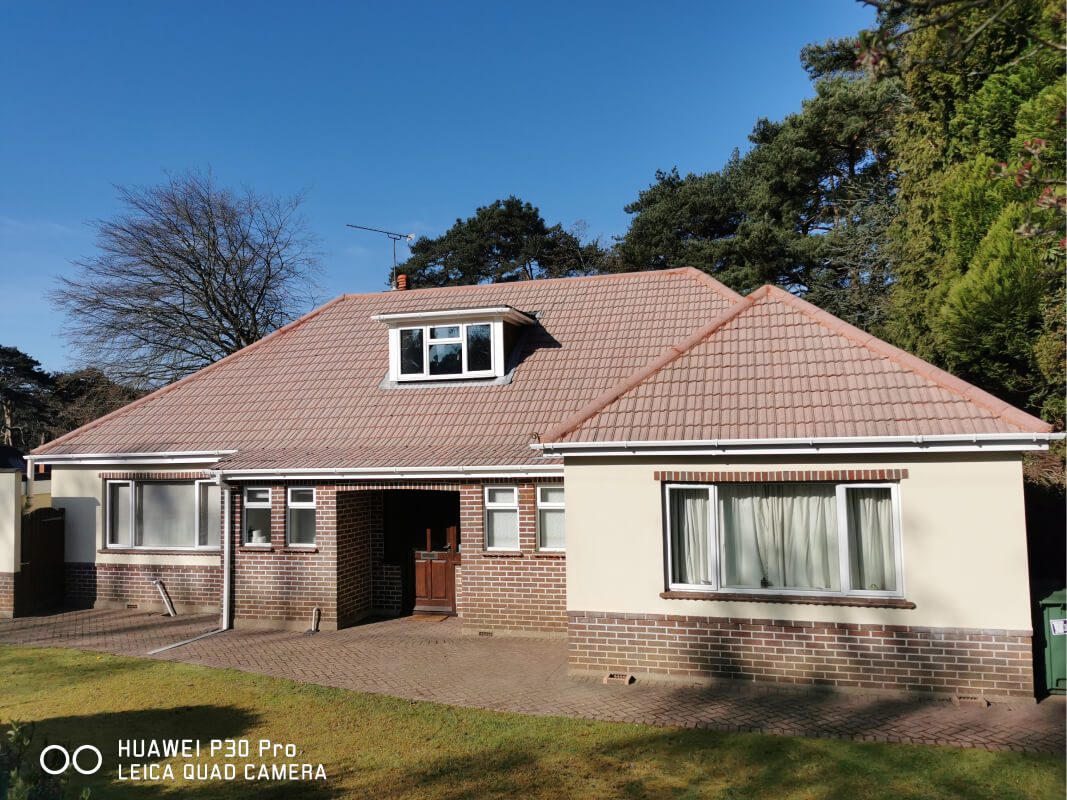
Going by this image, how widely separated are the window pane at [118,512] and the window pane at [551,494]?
8965 millimetres

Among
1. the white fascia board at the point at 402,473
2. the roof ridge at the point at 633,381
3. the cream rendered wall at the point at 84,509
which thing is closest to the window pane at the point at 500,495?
the white fascia board at the point at 402,473

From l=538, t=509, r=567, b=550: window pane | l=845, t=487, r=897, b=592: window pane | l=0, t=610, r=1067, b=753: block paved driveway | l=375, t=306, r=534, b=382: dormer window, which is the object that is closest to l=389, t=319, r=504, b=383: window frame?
l=375, t=306, r=534, b=382: dormer window

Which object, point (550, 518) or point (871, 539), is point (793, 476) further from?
point (550, 518)

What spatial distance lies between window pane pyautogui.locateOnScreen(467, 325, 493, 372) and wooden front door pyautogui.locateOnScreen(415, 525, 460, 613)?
11.5 ft

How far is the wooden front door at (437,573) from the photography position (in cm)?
1412

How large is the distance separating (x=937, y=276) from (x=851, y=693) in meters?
13.6

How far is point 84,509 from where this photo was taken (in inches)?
607

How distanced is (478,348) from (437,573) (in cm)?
475

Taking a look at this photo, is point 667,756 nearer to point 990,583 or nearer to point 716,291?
point 990,583

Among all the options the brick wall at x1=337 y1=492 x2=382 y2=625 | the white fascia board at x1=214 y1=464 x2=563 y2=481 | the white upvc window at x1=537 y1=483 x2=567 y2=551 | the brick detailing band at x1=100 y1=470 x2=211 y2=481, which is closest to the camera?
the white fascia board at x1=214 y1=464 x2=563 y2=481

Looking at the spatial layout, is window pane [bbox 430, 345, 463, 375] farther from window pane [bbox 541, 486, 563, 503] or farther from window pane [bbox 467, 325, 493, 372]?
window pane [bbox 541, 486, 563, 503]

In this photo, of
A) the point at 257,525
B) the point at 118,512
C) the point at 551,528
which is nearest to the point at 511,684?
the point at 551,528

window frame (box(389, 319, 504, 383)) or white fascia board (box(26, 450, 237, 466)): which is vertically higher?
window frame (box(389, 319, 504, 383))

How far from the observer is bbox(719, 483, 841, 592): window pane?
9.13 meters
